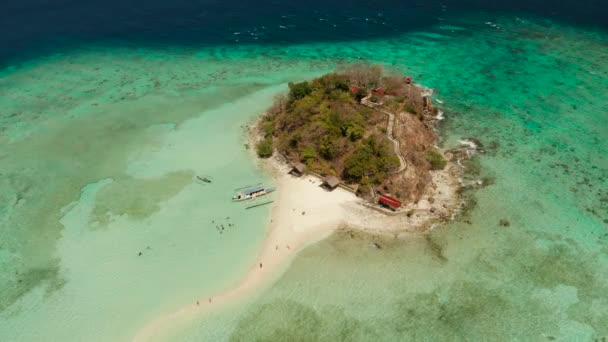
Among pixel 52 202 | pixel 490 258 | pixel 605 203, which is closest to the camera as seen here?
pixel 490 258

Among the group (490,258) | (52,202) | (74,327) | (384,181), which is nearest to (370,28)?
(384,181)

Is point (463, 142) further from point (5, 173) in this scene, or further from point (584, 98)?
point (5, 173)

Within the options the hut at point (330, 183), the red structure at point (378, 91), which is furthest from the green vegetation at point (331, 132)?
the red structure at point (378, 91)

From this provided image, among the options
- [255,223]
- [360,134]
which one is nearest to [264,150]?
[255,223]

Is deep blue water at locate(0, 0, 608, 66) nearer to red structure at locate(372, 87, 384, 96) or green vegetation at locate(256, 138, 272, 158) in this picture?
red structure at locate(372, 87, 384, 96)

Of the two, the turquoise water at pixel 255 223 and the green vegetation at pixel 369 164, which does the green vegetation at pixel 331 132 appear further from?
the turquoise water at pixel 255 223

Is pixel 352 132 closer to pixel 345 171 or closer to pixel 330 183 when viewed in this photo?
pixel 345 171

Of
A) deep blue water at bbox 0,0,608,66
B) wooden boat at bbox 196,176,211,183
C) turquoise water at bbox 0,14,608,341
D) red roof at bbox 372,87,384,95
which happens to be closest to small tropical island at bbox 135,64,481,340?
red roof at bbox 372,87,384,95
